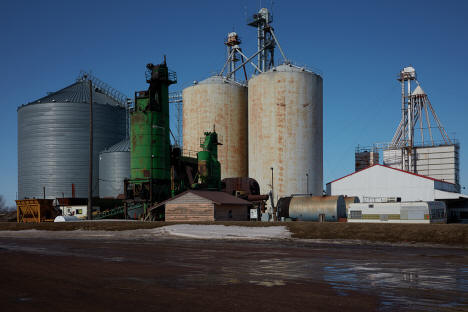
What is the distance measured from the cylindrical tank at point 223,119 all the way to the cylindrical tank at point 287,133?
5.70 meters

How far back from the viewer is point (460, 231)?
77.6 ft

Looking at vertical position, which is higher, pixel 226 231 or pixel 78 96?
pixel 78 96

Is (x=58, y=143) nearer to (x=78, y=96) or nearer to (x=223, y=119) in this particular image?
(x=78, y=96)

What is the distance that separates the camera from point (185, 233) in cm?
3030

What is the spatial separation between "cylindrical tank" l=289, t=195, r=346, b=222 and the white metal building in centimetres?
1140

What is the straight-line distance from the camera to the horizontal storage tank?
45906 millimetres

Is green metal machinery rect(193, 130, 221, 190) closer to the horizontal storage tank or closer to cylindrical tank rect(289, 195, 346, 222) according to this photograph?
the horizontal storage tank

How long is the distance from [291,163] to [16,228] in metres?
33.6

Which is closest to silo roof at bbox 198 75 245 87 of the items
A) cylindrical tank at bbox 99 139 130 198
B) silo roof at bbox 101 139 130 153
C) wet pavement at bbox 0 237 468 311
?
silo roof at bbox 101 139 130 153

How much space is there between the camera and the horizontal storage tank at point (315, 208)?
151 ft

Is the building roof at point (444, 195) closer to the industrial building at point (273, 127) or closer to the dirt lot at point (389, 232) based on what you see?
the industrial building at point (273, 127)

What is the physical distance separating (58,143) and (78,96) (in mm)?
9751

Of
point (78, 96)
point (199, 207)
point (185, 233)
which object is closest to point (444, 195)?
point (199, 207)

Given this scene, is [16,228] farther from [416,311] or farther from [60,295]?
[416,311]
